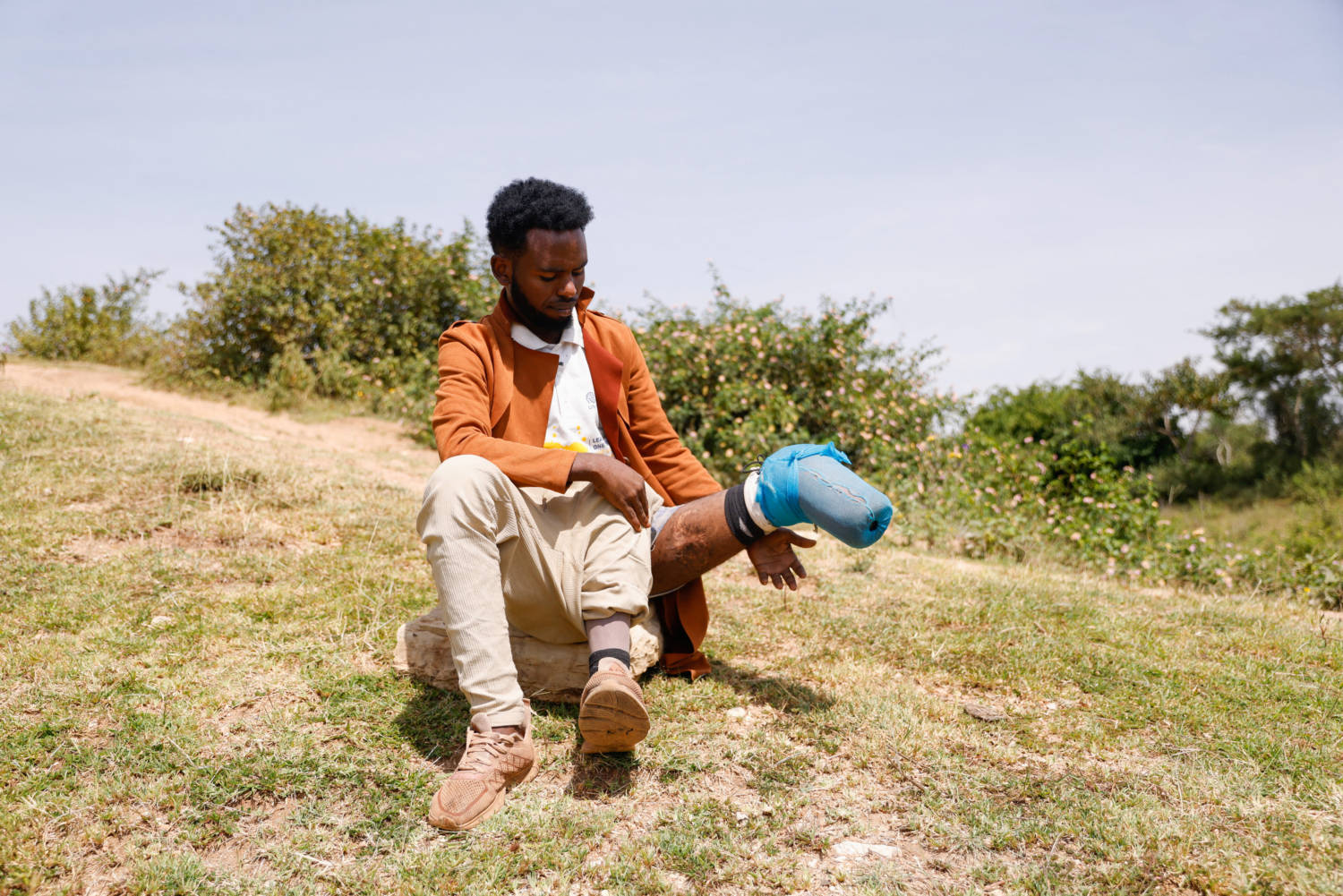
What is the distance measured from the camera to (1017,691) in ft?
10.5

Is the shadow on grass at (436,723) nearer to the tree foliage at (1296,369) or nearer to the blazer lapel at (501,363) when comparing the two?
the blazer lapel at (501,363)

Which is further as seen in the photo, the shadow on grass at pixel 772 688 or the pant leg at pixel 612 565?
A: the shadow on grass at pixel 772 688

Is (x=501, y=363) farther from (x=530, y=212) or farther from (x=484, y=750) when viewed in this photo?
(x=484, y=750)

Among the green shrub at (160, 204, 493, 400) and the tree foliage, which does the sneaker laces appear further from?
the tree foliage

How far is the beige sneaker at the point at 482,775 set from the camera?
227 cm

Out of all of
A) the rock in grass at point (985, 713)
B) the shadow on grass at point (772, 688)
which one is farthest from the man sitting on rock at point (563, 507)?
the rock in grass at point (985, 713)

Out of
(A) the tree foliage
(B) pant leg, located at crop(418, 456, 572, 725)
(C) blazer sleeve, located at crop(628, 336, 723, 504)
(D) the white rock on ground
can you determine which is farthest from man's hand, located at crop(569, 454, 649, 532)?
(A) the tree foliage

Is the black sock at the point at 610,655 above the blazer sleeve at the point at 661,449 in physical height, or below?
below

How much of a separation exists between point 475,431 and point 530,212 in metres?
0.71

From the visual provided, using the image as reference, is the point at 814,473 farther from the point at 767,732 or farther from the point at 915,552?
the point at 915,552

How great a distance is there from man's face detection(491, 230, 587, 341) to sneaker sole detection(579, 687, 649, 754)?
126 cm

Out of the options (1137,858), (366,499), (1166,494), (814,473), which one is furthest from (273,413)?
(1166,494)

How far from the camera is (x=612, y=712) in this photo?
236cm

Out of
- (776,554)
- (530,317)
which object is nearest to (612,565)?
(776,554)
